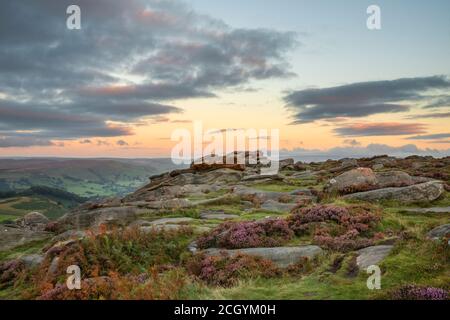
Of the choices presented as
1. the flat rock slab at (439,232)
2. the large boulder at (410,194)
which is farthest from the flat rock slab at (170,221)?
the flat rock slab at (439,232)

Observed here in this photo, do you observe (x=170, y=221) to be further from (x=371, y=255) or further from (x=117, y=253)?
(x=371, y=255)

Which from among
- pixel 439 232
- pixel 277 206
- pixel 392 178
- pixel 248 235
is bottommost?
pixel 277 206

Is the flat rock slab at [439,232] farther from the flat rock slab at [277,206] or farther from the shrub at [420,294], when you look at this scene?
the flat rock slab at [277,206]

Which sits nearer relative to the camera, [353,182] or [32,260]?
[32,260]

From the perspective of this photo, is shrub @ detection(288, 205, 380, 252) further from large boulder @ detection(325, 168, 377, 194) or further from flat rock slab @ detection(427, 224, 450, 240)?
large boulder @ detection(325, 168, 377, 194)

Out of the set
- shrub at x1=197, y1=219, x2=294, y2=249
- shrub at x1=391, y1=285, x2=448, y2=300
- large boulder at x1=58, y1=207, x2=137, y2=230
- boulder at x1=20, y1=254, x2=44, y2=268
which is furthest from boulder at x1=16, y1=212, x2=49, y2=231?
shrub at x1=391, y1=285, x2=448, y2=300

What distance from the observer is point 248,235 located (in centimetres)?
→ 1811

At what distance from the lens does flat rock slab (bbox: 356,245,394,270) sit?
43.2 feet

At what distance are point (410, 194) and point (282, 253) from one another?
14.7 metres

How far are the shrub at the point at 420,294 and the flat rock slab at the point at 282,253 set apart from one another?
4.96 metres

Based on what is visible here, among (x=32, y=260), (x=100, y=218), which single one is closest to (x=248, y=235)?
(x=32, y=260)

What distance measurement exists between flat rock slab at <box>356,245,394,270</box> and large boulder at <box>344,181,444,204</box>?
12.5 meters
